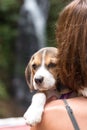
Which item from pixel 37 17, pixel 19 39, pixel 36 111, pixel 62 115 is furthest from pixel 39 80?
A: pixel 19 39

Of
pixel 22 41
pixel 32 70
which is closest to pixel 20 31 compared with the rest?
pixel 22 41

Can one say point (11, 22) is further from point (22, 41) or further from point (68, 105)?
point (68, 105)

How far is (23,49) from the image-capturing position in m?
8.48

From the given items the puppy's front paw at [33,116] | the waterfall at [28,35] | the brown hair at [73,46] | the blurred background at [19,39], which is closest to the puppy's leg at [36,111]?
the puppy's front paw at [33,116]

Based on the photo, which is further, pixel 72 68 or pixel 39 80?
pixel 39 80

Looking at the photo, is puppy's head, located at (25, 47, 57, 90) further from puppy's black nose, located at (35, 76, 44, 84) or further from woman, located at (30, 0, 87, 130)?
woman, located at (30, 0, 87, 130)

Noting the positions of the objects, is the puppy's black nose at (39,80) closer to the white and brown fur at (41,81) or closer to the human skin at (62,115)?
the white and brown fur at (41,81)

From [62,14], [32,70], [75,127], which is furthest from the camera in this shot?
[32,70]

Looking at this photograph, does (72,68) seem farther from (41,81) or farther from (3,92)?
(3,92)

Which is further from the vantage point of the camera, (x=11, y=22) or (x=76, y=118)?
(x=11, y=22)

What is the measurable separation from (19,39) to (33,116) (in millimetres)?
6995

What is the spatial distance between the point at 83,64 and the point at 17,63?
23.0 ft

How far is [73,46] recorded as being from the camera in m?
1.56

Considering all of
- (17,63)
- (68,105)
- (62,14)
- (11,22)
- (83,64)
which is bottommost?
(17,63)
